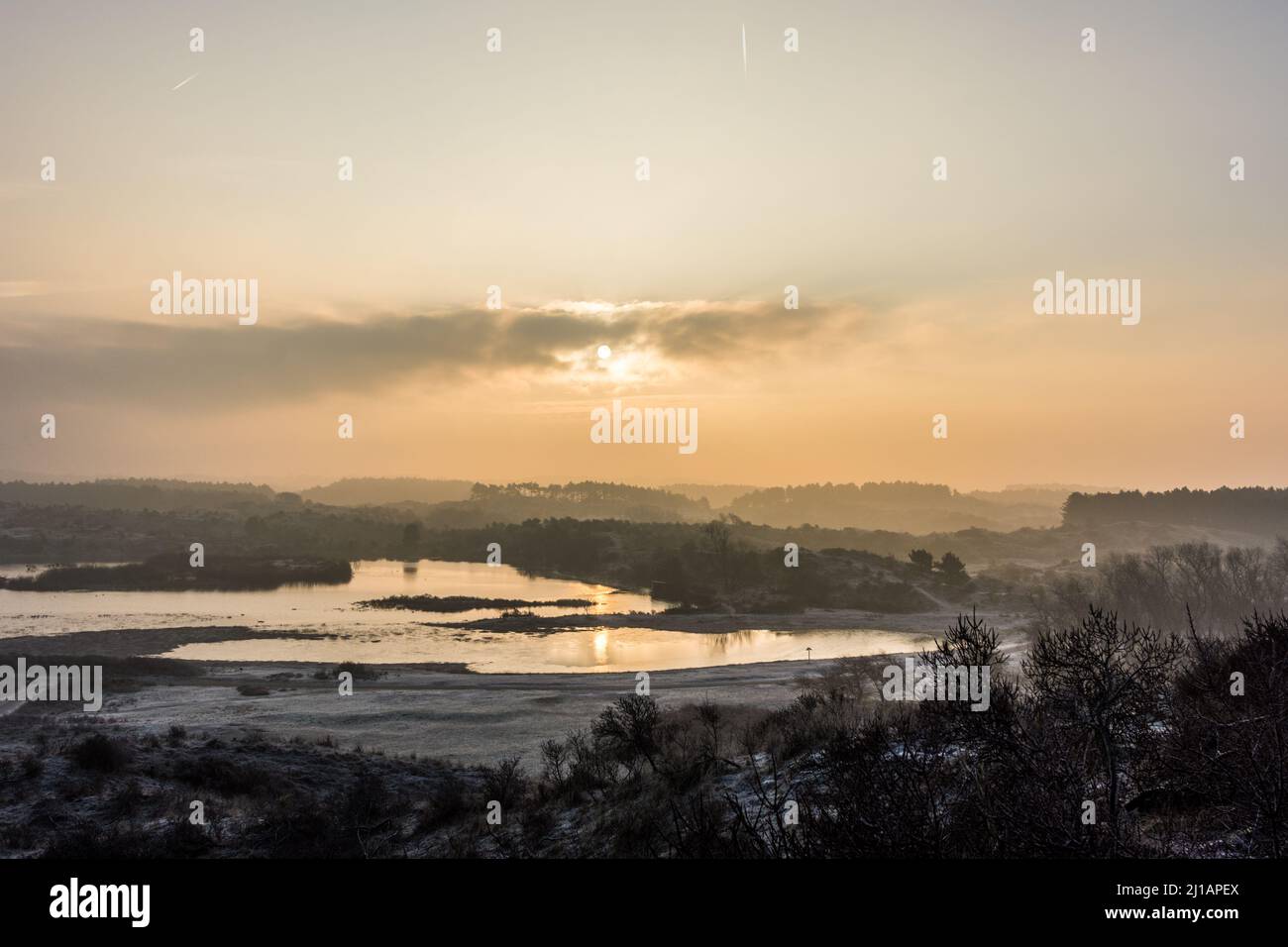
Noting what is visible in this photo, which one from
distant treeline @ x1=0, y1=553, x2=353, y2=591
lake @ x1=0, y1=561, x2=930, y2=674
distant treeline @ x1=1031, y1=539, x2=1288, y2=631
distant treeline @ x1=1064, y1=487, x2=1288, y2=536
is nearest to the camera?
lake @ x1=0, y1=561, x2=930, y2=674

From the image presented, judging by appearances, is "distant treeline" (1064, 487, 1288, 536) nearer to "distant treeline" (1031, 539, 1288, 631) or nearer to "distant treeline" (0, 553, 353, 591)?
"distant treeline" (1031, 539, 1288, 631)

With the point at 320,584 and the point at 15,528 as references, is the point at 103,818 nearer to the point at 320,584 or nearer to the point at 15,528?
the point at 320,584

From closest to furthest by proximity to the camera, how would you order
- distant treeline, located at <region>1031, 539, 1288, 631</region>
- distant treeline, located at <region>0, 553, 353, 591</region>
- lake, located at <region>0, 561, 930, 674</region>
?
lake, located at <region>0, 561, 930, 674</region>, distant treeline, located at <region>1031, 539, 1288, 631</region>, distant treeline, located at <region>0, 553, 353, 591</region>

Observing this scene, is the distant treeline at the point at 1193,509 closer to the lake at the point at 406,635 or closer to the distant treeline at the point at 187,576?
the lake at the point at 406,635

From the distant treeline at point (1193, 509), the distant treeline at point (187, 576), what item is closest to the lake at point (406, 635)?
the distant treeline at point (187, 576)

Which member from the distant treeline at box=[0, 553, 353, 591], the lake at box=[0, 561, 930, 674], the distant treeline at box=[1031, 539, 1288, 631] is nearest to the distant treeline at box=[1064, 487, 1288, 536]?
the distant treeline at box=[1031, 539, 1288, 631]

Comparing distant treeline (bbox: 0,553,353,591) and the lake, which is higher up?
distant treeline (bbox: 0,553,353,591)

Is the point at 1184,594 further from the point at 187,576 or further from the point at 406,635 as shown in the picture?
the point at 187,576
